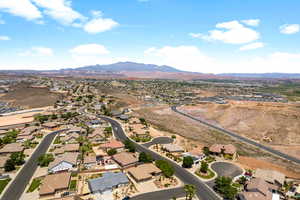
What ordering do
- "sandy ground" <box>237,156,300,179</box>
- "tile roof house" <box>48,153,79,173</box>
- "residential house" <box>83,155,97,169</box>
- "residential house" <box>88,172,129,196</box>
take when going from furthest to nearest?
"sandy ground" <box>237,156,300,179</box> → "residential house" <box>83,155,97,169</box> → "tile roof house" <box>48,153,79,173</box> → "residential house" <box>88,172,129,196</box>

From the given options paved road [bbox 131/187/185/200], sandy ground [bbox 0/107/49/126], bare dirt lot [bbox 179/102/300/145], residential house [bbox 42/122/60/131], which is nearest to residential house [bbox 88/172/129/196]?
paved road [bbox 131/187/185/200]

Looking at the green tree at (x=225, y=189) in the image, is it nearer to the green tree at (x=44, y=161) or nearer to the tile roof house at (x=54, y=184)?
the tile roof house at (x=54, y=184)

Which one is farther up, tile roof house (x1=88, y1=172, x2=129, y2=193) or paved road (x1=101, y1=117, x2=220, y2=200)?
tile roof house (x1=88, y1=172, x2=129, y2=193)

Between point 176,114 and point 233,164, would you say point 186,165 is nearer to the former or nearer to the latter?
point 233,164

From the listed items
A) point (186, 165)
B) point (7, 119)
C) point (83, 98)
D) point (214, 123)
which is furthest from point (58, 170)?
point (83, 98)

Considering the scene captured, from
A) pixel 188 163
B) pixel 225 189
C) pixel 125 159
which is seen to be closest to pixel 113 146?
pixel 125 159

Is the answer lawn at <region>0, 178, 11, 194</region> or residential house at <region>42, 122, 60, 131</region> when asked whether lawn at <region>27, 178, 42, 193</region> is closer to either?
Answer: lawn at <region>0, 178, 11, 194</region>

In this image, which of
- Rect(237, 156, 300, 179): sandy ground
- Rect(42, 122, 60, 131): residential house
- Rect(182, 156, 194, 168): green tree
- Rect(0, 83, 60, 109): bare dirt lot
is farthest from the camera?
Rect(0, 83, 60, 109): bare dirt lot

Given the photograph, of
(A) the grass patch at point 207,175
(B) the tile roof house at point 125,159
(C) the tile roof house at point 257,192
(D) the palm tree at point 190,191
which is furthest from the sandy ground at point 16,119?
(C) the tile roof house at point 257,192
